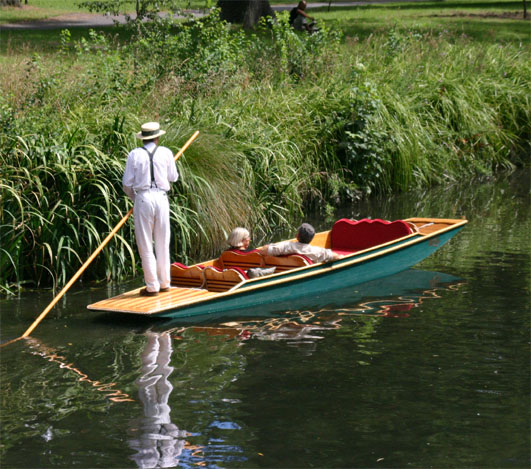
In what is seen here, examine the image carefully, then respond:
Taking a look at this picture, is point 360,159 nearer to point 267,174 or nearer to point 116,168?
point 267,174

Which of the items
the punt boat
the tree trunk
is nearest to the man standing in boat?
the punt boat

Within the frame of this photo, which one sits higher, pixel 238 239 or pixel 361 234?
pixel 238 239

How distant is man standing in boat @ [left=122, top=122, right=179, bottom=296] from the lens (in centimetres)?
989

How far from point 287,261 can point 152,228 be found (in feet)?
5.67

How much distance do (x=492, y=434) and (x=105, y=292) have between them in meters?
5.74

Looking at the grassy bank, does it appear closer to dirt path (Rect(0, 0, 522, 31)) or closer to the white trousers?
the white trousers

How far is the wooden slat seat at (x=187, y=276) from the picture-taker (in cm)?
1052

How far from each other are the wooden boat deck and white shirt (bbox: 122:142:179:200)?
110cm

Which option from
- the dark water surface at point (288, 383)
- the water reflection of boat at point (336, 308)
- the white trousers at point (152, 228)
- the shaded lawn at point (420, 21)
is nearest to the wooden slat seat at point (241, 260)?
the water reflection of boat at point (336, 308)

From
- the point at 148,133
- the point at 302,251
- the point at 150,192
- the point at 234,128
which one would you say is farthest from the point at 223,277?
the point at 234,128

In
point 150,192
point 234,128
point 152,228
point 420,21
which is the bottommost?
point 152,228

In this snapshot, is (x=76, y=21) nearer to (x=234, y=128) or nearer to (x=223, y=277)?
(x=234, y=128)

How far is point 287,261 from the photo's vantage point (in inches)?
429

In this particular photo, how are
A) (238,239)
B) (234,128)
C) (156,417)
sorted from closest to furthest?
(156,417)
(238,239)
(234,128)
